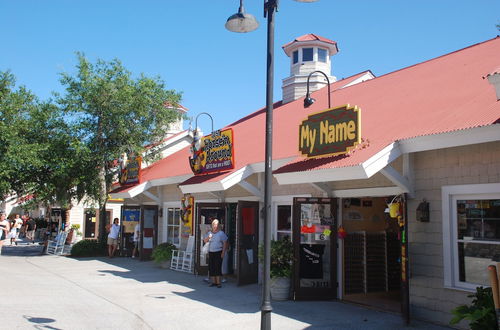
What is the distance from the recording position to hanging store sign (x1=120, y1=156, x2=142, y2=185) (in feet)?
60.7

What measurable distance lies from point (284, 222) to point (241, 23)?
6118mm

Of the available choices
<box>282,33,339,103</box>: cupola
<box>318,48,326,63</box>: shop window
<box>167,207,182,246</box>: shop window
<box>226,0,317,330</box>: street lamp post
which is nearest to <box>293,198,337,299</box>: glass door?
<box>226,0,317,330</box>: street lamp post

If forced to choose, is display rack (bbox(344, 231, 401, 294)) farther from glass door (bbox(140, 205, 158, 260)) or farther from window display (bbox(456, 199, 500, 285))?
glass door (bbox(140, 205, 158, 260))

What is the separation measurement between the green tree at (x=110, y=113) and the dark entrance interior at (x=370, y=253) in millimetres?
10945

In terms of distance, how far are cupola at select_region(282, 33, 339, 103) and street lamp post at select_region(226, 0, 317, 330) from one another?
46.1 ft

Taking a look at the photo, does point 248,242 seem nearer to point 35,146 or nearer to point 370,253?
point 370,253

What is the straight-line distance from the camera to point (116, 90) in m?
18.8

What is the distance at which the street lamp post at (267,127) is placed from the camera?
6.08 meters

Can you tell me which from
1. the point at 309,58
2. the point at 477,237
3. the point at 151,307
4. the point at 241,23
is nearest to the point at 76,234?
the point at 309,58

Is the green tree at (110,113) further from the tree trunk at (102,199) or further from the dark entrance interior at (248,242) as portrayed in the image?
the dark entrance interior at (248,242)

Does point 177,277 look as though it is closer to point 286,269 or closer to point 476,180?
point 286,269

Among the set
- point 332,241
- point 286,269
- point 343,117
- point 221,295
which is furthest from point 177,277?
point 343,117

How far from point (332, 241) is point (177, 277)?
5320mm

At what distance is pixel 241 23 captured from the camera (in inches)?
263
